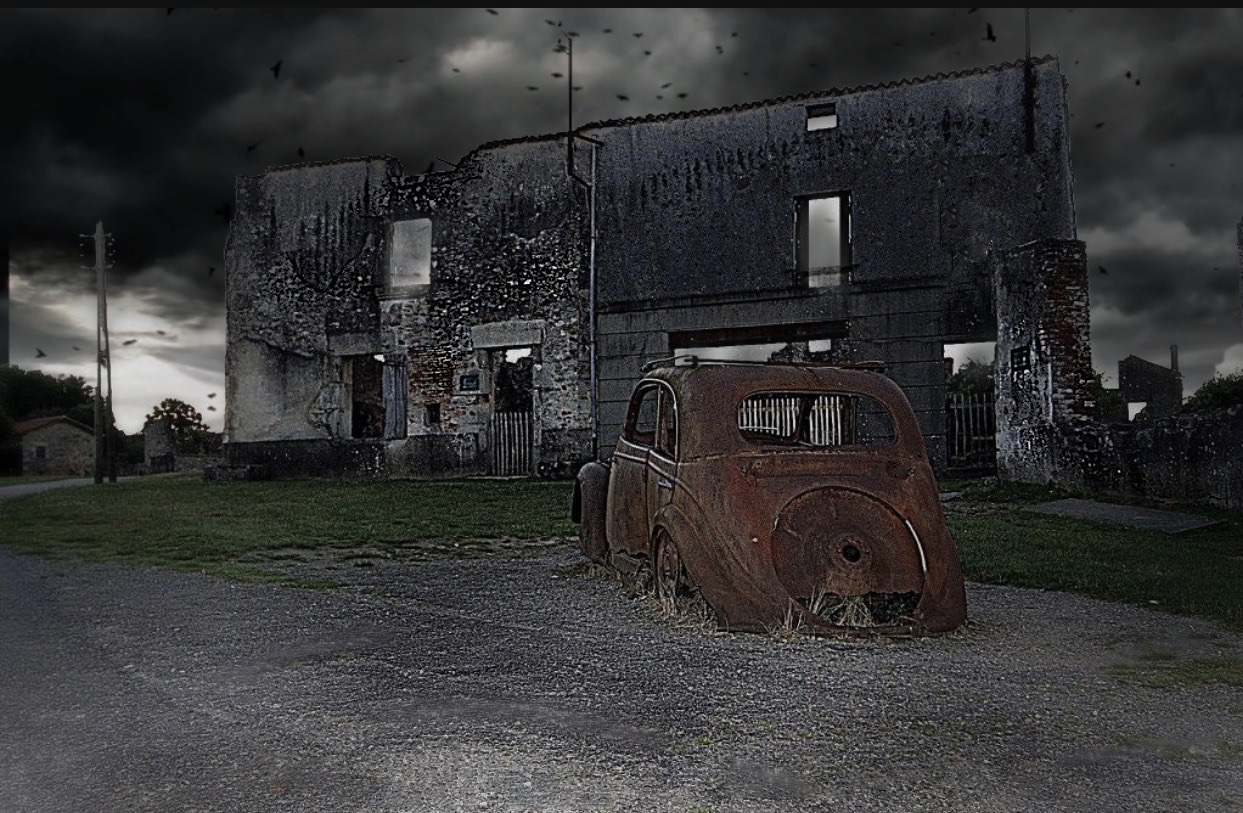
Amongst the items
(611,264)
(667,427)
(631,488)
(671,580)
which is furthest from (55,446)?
(671,580)

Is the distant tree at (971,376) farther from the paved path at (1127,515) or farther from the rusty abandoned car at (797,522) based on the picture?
the rusty abandoned car at (797,522)

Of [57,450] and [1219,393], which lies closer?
[1219,393]

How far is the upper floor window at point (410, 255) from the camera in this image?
2098cm

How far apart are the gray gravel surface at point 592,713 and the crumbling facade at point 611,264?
1027cm

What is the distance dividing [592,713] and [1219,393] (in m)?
18.0

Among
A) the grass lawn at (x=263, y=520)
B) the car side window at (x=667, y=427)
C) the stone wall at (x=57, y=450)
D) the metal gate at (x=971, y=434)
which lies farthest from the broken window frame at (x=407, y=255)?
the stone wall at (x=57, y=450)

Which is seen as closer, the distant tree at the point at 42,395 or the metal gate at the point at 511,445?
the metal gate at the point at 511,445

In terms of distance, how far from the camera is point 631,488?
260 inches

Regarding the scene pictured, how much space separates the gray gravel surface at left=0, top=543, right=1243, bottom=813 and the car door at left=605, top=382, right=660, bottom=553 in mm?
622

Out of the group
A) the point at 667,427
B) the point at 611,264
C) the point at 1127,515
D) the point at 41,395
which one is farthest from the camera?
the point at 41,395

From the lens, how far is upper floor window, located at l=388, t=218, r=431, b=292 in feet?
68.8

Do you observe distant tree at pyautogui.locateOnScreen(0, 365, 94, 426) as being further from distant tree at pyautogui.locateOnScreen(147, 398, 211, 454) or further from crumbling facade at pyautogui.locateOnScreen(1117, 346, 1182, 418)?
crumbling facade at pyautogui.locateOnScreen(1117, 346, 1182, 418)

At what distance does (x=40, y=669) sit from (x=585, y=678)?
277cm

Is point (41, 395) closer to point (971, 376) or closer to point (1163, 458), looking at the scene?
point (971, 376)
